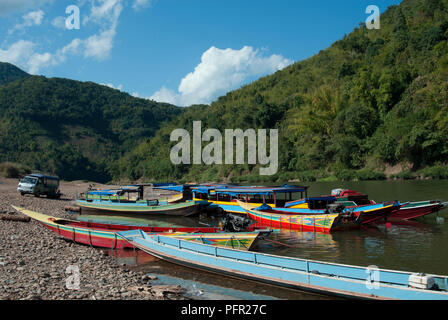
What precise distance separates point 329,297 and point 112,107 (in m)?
201

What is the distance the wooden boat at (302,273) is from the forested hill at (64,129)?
381 feet

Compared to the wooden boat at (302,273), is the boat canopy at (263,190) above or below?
above

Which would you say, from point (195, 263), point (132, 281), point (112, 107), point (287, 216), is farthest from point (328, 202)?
point (112, 107)

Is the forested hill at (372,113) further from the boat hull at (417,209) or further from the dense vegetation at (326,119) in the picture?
the boat hull at (417,209)

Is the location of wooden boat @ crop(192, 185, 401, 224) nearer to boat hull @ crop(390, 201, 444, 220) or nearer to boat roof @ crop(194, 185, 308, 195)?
boat roof @ crop(194, 185, 308, 195)

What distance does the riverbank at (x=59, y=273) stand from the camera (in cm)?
1044

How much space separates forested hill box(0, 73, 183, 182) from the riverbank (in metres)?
111

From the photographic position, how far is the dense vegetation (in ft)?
187

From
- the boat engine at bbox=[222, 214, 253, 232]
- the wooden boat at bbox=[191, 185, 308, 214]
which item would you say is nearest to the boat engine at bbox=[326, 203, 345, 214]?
the wooden boat at bbox=[191, 185, 308, 214]

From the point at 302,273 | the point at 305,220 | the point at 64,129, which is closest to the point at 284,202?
the point at 305,220

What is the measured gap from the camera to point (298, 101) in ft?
317

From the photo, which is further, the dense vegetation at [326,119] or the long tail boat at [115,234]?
the dense vegetation at [326,119]

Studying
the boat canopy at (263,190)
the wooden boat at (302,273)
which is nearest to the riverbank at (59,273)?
the wooden boat at (302,273)

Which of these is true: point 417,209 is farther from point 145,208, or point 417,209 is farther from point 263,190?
point 145,208
